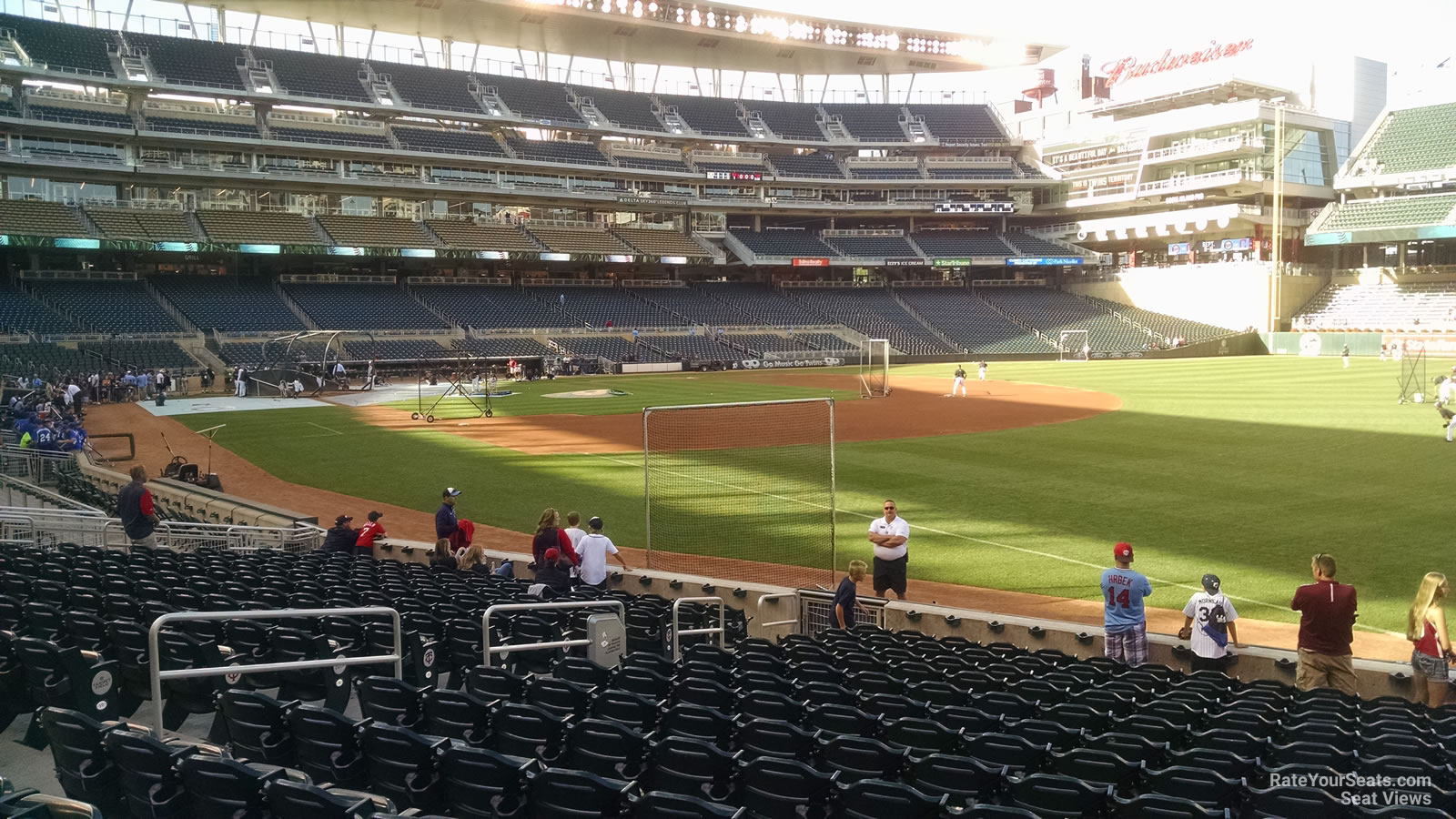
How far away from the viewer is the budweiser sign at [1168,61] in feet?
250

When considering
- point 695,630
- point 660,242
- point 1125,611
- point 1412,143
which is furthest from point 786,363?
point 1125,611

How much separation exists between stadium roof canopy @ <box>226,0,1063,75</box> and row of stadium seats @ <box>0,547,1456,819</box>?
65.1 m

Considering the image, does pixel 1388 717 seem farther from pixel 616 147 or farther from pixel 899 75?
pixel 899 75

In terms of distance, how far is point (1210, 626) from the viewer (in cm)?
987

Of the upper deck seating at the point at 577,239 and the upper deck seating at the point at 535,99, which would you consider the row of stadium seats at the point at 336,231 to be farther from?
the upper deck seating at the point at 535,99

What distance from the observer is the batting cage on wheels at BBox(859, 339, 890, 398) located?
154ft

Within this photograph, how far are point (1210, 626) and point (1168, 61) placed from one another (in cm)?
8224

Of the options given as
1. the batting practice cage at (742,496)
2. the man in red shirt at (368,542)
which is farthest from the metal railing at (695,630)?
the man in red shirt at (368,542)

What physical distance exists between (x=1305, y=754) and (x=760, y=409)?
3349cm

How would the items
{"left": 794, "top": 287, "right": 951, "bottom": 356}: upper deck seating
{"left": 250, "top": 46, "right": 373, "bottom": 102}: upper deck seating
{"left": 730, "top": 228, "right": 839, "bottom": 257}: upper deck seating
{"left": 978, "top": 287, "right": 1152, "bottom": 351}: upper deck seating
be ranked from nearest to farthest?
{"left": 250, "top": 46, "right": 373, "bottom": 102}: upper deck seating, {"left": 978, "top": 287, "right": 1152, "bottom": 351}: upper deck seating, {"left": 794, "top": 287, "right": 951, "bottom": 356}: upper deck seating, {"left": 730, "top": 228, "right": 839, "bottom": 257}: upper deck seating

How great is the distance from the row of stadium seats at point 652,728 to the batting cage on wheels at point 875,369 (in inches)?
1456

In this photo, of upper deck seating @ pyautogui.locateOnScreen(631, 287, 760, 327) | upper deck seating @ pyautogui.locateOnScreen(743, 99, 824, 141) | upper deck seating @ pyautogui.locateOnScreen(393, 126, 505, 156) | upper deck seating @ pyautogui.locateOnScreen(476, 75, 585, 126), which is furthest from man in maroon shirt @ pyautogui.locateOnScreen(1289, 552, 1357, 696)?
upper deck seating @ pyautogui.locateOnScreen(743, 99, 824, 141)

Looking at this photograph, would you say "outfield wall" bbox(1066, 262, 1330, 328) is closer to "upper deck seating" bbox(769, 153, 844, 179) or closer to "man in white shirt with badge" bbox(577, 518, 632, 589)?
"upper deck seating" bbox(769, 153, 844, 179)

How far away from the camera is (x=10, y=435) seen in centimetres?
2739
